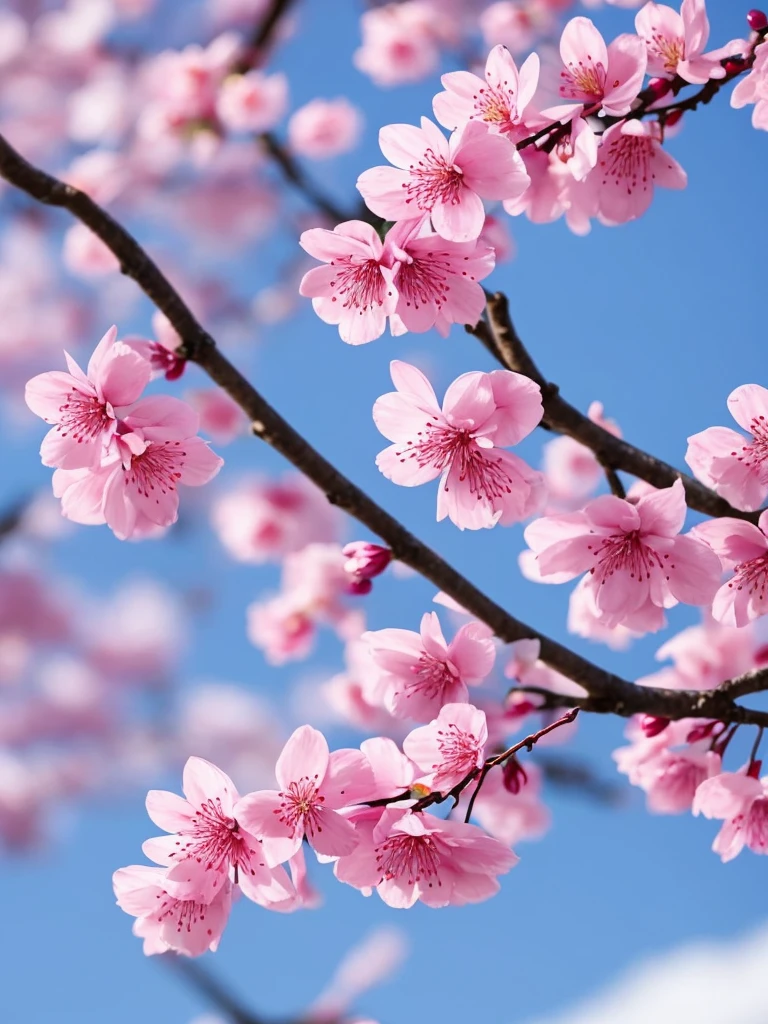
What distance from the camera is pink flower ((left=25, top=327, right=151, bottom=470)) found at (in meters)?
1.30

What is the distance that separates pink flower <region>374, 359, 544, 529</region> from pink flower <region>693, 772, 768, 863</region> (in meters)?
0.47

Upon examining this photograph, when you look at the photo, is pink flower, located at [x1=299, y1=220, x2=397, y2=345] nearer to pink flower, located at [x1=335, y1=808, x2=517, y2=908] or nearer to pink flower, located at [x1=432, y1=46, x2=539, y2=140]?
pink flower, located at [x1=432, y1=46, x2=539, y2=140]

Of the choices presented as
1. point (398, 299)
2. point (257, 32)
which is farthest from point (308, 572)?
point (257, 32)

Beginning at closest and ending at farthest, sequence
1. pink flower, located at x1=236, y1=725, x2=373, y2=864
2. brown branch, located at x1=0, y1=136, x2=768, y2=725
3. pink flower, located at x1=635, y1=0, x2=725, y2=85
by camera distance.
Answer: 1. pink flower, located at x1=236, y1=725, x2=373, y2=864
2. pink flower, located at x1=635, y1=0, x2=725, y2=85
3. brown branch, located at x1=0, y1=136, x2=768, y2=725

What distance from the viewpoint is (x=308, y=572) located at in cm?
292

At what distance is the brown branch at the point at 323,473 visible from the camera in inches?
61.6

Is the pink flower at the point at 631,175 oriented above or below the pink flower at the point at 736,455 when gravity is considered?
above

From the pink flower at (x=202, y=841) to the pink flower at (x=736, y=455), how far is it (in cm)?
72

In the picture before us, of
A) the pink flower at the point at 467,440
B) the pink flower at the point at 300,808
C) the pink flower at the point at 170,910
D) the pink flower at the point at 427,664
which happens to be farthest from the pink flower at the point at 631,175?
the pink flower at the point at 170,910

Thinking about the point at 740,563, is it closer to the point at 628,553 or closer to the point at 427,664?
the point at 628,553

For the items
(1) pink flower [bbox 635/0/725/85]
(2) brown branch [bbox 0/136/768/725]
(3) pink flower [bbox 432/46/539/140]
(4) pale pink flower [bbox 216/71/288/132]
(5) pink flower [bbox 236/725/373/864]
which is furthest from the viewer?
(4) pale pink flower [bbox 216/71/288/132]

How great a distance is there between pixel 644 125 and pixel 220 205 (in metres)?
5.37

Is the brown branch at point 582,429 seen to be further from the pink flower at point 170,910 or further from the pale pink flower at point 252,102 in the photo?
the pale pink flower at point 252,102

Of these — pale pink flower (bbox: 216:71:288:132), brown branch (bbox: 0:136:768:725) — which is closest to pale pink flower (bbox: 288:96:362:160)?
pale pink flower (bbox: 216:71:288:132)
